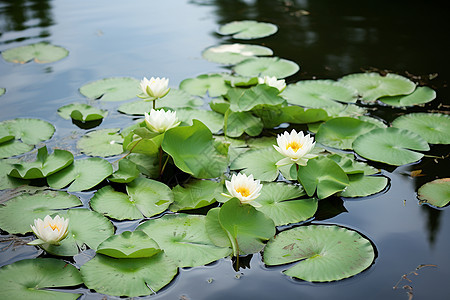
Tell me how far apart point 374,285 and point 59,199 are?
1241mm

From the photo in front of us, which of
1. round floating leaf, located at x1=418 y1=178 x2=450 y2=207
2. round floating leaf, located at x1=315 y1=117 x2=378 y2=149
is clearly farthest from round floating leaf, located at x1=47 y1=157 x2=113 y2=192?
round floating leaf, located at x1=418 y1=178 x2=450 y2=207

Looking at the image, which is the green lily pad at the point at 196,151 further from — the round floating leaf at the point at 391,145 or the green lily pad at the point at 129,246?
the round floating leaf at the point at 391,145

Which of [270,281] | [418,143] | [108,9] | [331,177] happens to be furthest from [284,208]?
[108,9]

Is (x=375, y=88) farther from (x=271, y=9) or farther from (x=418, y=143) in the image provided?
(x=271, y=9)

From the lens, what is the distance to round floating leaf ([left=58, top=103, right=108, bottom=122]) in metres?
2.39

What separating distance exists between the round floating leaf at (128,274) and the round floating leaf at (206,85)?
4.46ft

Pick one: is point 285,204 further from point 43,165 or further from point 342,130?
point 43,165

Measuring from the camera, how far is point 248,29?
3.55 meters

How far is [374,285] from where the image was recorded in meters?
1.42

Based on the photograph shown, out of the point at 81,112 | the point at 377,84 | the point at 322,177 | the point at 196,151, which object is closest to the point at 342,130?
the point at 322,177

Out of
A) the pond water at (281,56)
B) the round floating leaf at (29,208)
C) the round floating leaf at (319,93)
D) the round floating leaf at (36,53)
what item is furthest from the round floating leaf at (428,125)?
the round floating leaf at (36,53)

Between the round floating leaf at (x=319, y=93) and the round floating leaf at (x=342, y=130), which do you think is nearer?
the round floating leaf at (x=342, y=130)

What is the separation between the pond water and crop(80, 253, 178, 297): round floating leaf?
3 cm

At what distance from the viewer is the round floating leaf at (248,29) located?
11.3 feet
